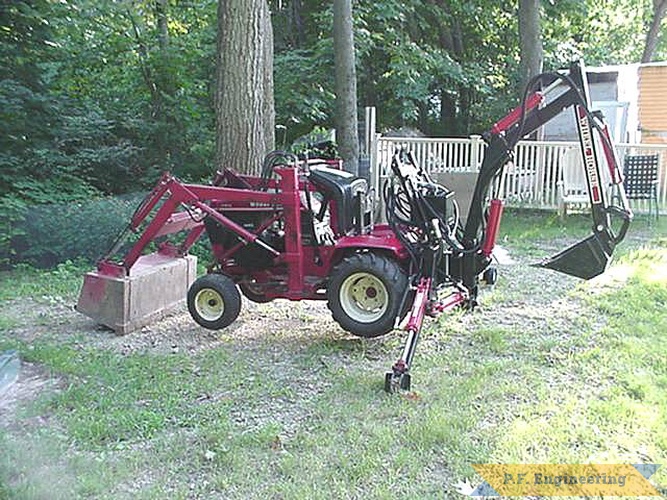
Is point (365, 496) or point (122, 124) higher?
point (122, 124)

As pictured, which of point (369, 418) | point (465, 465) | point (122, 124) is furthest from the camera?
point (122, 124)

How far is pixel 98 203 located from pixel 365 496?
6.21m

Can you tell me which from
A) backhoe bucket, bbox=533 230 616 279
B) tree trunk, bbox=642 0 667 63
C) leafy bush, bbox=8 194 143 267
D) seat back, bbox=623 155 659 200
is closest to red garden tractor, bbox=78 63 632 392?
backhoe bucket, bbox=533 230 616 279

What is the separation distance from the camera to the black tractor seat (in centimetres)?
465

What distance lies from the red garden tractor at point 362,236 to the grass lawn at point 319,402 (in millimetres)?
323

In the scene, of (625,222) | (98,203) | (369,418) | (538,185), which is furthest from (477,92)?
(369,418)

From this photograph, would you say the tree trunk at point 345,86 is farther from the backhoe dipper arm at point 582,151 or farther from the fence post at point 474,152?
the backhoe dipper arm at point 582,151

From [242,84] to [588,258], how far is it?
12.6ft

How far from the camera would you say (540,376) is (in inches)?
158

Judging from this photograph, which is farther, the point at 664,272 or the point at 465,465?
the point at 664,272

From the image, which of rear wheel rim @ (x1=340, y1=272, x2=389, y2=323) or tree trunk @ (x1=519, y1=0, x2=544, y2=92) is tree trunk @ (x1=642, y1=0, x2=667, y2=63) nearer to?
tree trunk @ (x1=519, y1=0, x2=544, y2=92)

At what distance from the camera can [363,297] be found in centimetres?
450

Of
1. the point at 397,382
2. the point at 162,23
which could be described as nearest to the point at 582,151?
the point at 397,382

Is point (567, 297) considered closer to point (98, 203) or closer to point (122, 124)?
point (98, 203)
